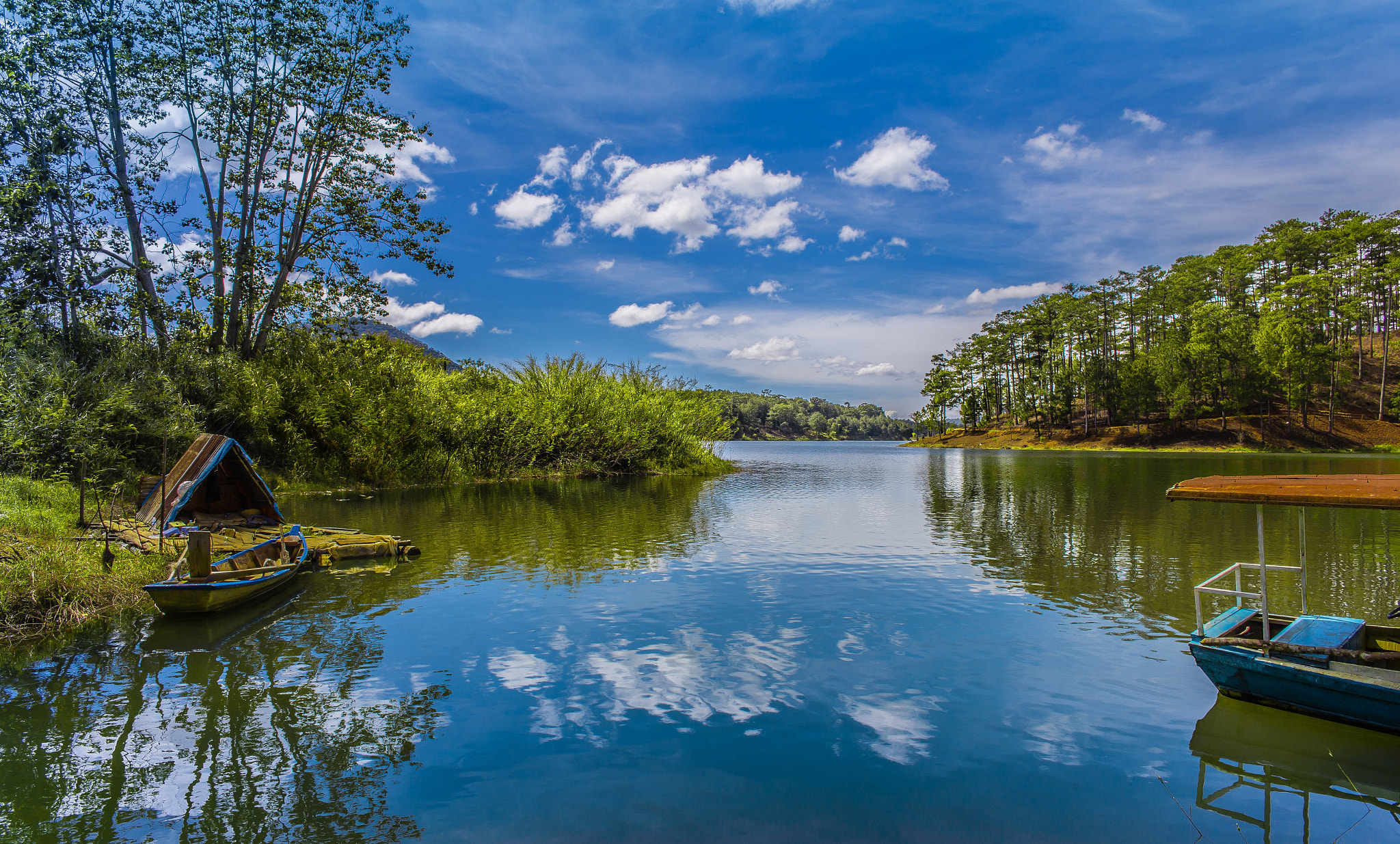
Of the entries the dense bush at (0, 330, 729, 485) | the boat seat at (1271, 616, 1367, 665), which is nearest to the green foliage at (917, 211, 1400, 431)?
the dense bush at (0, 330, 729, 485)

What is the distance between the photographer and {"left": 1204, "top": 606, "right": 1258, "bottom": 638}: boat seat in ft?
25.0

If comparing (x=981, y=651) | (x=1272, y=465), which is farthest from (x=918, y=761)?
(x=1272, y=465)

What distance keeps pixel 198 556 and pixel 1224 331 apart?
79253 millimetres

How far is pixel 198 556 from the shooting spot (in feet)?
33.2

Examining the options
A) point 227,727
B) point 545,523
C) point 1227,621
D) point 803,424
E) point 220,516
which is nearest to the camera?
point 227,727

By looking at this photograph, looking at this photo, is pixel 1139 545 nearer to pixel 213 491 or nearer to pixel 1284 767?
pixel 1284 767

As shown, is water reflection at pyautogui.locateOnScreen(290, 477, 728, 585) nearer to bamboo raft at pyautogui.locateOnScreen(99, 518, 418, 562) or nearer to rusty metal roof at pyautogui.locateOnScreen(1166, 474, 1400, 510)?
bamboo raft at pyautogui.locateOnScreen(99, 518, 418, 562)

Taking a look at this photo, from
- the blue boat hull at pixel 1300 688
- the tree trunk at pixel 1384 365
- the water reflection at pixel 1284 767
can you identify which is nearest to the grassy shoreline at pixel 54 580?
the water reflection at pixel 1284 767

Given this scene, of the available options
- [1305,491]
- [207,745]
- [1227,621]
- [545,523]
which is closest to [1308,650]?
[1227,621]

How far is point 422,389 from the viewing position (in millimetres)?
33469

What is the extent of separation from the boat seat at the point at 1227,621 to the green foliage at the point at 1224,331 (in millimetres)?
65108

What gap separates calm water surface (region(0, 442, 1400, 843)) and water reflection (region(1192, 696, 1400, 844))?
30 millimetres

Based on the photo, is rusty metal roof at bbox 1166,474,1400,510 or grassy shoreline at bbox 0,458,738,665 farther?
grassy shoreline at bbox 0,458,738,665

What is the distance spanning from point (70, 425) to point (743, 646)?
1783 centimetres
